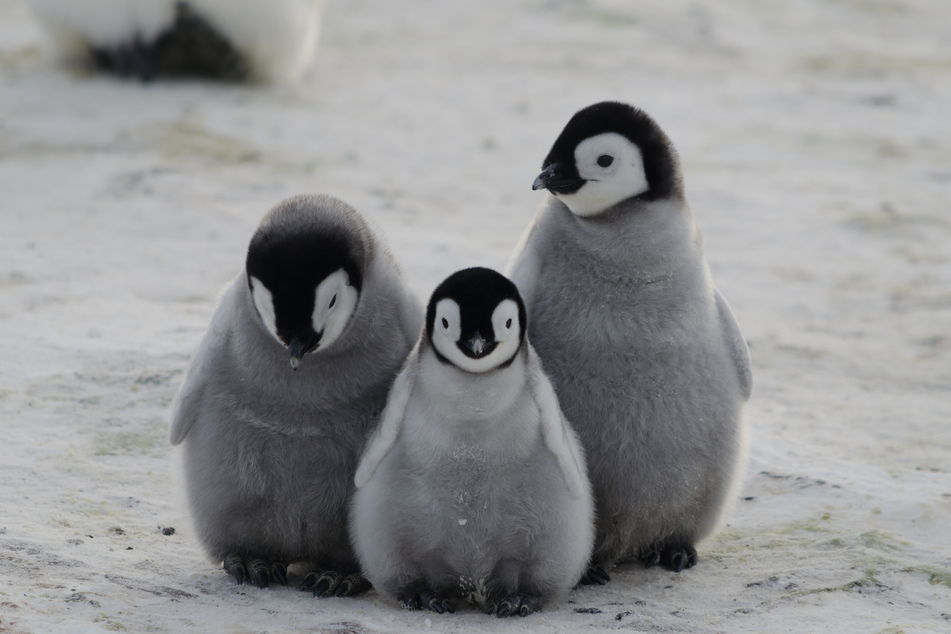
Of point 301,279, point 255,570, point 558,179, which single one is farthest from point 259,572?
point 558,179

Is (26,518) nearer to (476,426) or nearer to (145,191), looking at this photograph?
(476,426)

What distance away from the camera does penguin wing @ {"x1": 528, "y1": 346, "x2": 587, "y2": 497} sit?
8.59 ft

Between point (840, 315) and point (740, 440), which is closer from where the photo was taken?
point (740, 440)

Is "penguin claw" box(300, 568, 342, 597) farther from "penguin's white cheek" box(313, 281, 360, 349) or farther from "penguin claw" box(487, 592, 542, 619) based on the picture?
"penguin's white cheek" box(313, 281, 360, 349)

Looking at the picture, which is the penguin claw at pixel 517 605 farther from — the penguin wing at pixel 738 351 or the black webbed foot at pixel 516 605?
the penguin wing at pixel 738 351

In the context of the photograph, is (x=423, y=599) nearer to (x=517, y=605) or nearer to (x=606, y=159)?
(x=517, y=605)

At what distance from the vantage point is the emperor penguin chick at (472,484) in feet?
8.38

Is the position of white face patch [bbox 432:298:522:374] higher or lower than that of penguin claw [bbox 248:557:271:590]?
higher

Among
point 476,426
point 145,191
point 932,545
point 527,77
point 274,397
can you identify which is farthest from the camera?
point 527,77

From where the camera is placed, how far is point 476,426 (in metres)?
2.57

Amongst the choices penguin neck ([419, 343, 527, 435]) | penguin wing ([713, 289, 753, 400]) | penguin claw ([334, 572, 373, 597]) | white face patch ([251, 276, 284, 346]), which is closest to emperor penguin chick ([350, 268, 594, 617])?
penguin neck ([419, 343, 527, 435])

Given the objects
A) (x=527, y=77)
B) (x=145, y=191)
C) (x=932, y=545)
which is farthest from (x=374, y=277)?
(x=527, y=77)

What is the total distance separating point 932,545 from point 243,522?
1.81 meters

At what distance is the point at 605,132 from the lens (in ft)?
9.45
